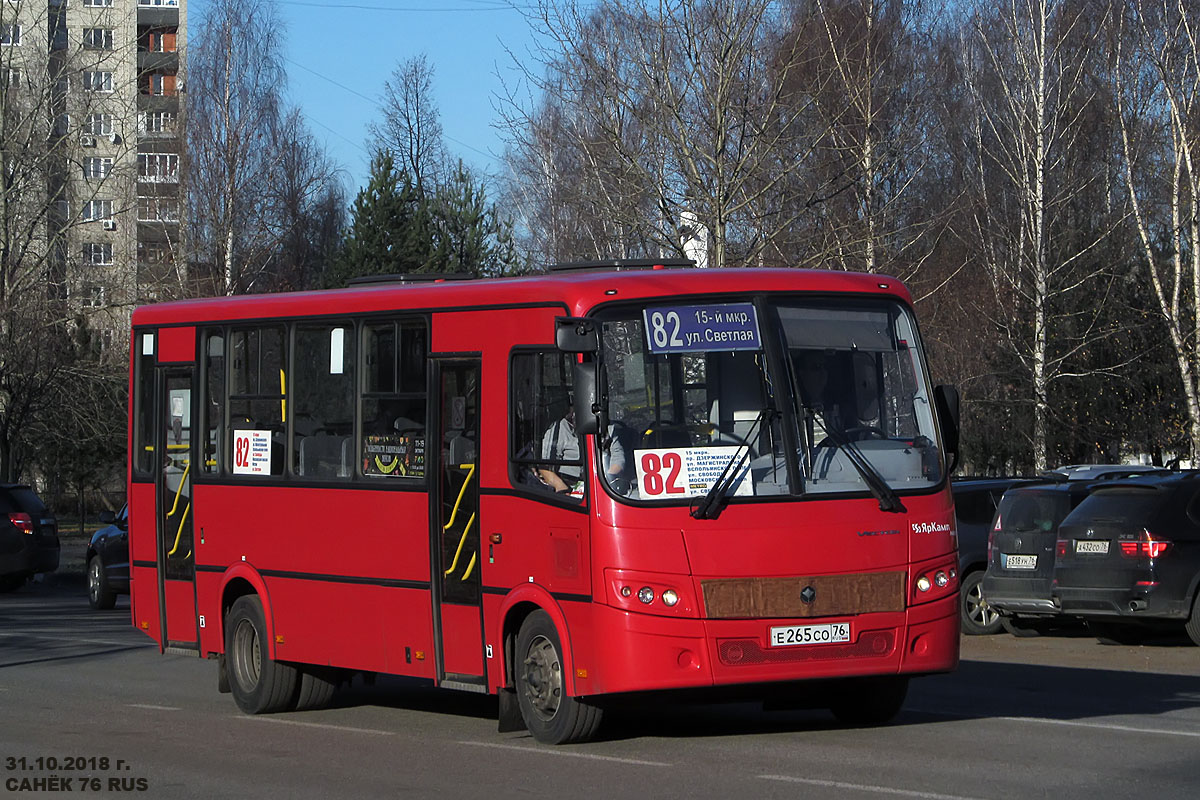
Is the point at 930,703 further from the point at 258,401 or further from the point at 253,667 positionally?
the point at 258,401

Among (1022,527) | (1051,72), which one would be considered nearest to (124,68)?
(1051,72)

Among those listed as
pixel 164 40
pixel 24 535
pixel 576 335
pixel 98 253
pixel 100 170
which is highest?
pixel 164 40

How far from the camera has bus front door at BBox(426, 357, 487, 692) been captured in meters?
11.1

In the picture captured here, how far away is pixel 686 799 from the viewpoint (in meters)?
8.38

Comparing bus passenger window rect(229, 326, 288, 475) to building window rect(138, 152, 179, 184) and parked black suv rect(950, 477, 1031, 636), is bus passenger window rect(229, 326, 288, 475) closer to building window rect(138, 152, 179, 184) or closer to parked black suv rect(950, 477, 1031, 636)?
parked black suv rect(950, 477, 1031, 636)

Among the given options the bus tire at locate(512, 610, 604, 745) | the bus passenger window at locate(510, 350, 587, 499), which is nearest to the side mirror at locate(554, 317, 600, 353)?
the bus passenger window at locate(510, 350, 587, 499)

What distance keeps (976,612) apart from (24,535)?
1502 cm

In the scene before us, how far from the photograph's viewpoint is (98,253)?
144ft

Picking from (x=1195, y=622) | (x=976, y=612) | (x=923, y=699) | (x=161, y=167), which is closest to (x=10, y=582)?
(x=976, y=612)

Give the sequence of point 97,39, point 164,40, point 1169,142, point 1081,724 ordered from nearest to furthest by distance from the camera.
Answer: point 1081,724, point 1169,142, point 97,39, point 164,40

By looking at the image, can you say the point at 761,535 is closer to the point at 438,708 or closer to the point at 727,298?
the point at 727,298

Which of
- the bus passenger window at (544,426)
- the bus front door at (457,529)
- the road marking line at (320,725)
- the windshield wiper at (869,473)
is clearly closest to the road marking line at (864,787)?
the windshield wiper at (869,473)

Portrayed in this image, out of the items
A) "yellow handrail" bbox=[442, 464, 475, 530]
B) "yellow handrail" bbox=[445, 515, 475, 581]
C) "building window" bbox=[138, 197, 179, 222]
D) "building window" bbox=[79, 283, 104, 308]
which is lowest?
"yellow handrail" bbox=[445, 515, 475, 581]

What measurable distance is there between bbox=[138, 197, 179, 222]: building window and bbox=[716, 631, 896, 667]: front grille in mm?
45037
